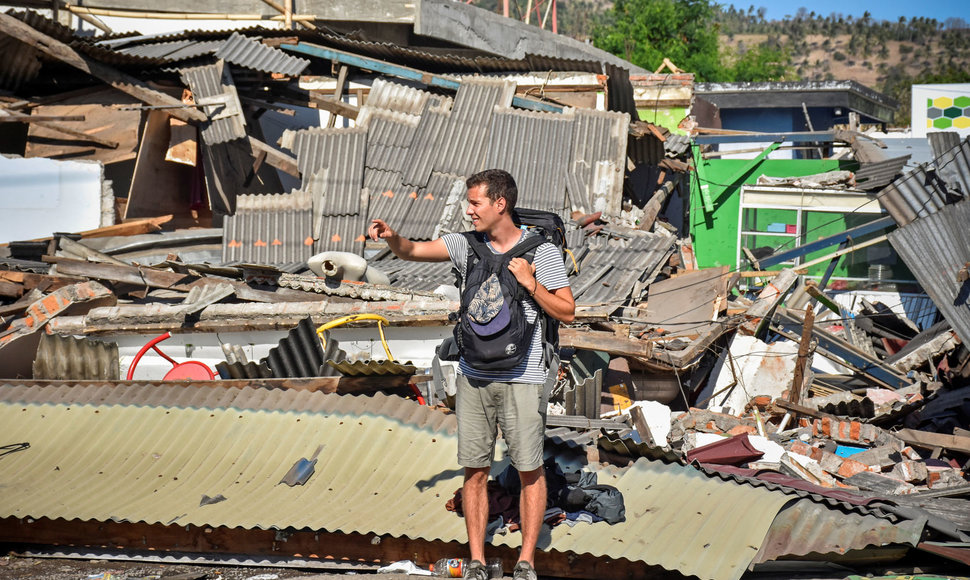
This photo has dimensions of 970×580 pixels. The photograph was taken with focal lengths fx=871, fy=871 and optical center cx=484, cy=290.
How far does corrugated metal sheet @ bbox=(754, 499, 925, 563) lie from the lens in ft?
14.4

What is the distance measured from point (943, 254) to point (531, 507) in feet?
28.9

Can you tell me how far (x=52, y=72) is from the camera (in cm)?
1434

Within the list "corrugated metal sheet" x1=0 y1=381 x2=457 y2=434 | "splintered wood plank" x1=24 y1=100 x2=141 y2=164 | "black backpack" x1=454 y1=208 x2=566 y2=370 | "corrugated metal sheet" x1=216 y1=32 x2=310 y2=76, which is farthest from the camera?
"corrugated metal sheet" x1=216 y1=32 x2=310 y2=76

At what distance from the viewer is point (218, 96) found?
1361cm

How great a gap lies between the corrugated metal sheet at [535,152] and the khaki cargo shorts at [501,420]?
8.61 m

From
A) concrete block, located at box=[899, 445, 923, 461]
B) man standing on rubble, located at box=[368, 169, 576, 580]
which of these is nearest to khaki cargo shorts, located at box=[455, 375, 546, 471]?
man standing on rubble, located at box=[368, 169, 576, 580]

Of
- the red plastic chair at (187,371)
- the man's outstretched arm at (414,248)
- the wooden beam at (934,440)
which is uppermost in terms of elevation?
the man's outstretched arm at (414,248)

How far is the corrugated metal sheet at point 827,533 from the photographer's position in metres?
4.39

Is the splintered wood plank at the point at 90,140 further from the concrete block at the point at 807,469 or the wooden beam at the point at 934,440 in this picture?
the wooden beam at the point at 934,440

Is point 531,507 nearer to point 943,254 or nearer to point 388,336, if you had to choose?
point 388,336

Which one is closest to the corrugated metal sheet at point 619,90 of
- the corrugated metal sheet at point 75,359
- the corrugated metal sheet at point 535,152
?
the corrugated metal sheet at point 535,152

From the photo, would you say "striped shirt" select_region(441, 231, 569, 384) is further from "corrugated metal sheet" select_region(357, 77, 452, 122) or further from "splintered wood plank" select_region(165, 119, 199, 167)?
"splintered wood plank" select_region(165, 119, 199, 167)

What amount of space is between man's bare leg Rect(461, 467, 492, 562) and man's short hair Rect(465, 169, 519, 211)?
134 cm

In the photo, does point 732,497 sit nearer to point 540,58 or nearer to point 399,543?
point 399,543
